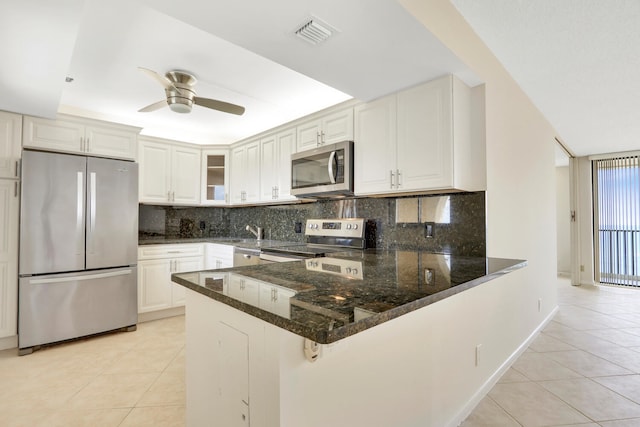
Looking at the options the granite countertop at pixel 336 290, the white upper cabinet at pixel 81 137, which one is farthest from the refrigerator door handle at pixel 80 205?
the granite countertop at pixel 336 290

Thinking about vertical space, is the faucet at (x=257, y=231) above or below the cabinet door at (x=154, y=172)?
below

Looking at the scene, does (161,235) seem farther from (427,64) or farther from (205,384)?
(427,64)

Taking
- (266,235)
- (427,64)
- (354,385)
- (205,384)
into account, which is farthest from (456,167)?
(266,235)

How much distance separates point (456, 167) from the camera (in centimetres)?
207

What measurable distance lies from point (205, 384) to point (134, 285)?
260 centimetres

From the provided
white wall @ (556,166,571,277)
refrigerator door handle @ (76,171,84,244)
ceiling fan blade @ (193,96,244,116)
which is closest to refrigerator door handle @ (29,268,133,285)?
refrigerator door handle @ (76,171,84,244)

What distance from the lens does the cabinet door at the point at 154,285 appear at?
3514 millimetres

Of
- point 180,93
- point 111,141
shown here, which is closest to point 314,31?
point 180,93

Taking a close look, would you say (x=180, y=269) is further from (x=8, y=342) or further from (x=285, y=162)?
(x=285, y=162)

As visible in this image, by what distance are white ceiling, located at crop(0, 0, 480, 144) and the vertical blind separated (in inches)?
213

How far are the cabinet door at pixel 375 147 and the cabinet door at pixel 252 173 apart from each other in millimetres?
1606

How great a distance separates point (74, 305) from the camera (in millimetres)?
2936

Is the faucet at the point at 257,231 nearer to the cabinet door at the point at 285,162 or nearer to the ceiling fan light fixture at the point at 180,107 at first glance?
the cabinet door at the point at 285,162

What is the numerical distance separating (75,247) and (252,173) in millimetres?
1963
